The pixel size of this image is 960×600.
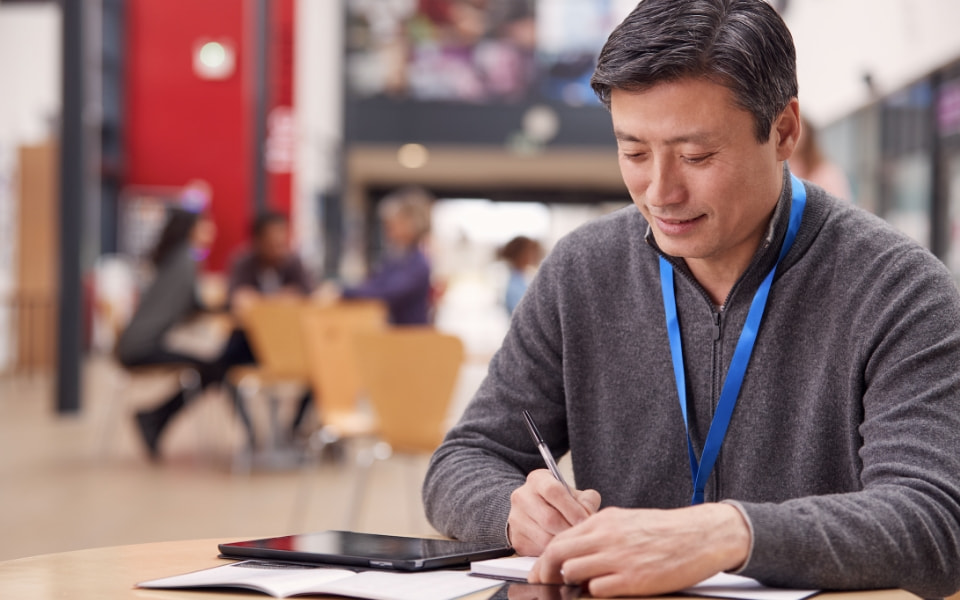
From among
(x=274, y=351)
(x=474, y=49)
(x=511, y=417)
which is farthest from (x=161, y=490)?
(x=474, y=49)

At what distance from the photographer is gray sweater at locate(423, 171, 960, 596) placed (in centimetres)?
121

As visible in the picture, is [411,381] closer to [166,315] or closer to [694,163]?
[694,163]

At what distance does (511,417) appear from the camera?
163 cm

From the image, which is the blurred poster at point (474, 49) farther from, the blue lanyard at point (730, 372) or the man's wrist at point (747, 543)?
the man's wrist at point (747, 543)

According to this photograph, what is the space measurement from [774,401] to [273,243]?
236 inches

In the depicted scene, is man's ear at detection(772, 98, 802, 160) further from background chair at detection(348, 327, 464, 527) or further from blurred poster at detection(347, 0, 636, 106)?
blurred poster at detection(347, 0, 636, 106)

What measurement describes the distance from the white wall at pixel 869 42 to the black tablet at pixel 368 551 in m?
4.53

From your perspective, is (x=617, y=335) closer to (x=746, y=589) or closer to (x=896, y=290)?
(x=896, y=290)

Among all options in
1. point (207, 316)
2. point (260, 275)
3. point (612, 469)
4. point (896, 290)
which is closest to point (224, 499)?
point (207, 316)

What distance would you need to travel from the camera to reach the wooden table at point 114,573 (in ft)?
3.69

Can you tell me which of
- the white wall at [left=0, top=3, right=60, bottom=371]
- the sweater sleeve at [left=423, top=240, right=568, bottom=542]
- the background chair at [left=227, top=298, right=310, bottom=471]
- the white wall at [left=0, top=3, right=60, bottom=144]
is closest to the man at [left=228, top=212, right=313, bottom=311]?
the background chair at [left=227, top=298, right=310, bottom=471]

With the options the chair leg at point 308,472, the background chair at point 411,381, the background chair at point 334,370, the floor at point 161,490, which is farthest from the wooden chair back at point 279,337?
the background chair at point 411,381

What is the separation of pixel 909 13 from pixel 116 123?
48.8 feet

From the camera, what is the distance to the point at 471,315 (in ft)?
67.1
